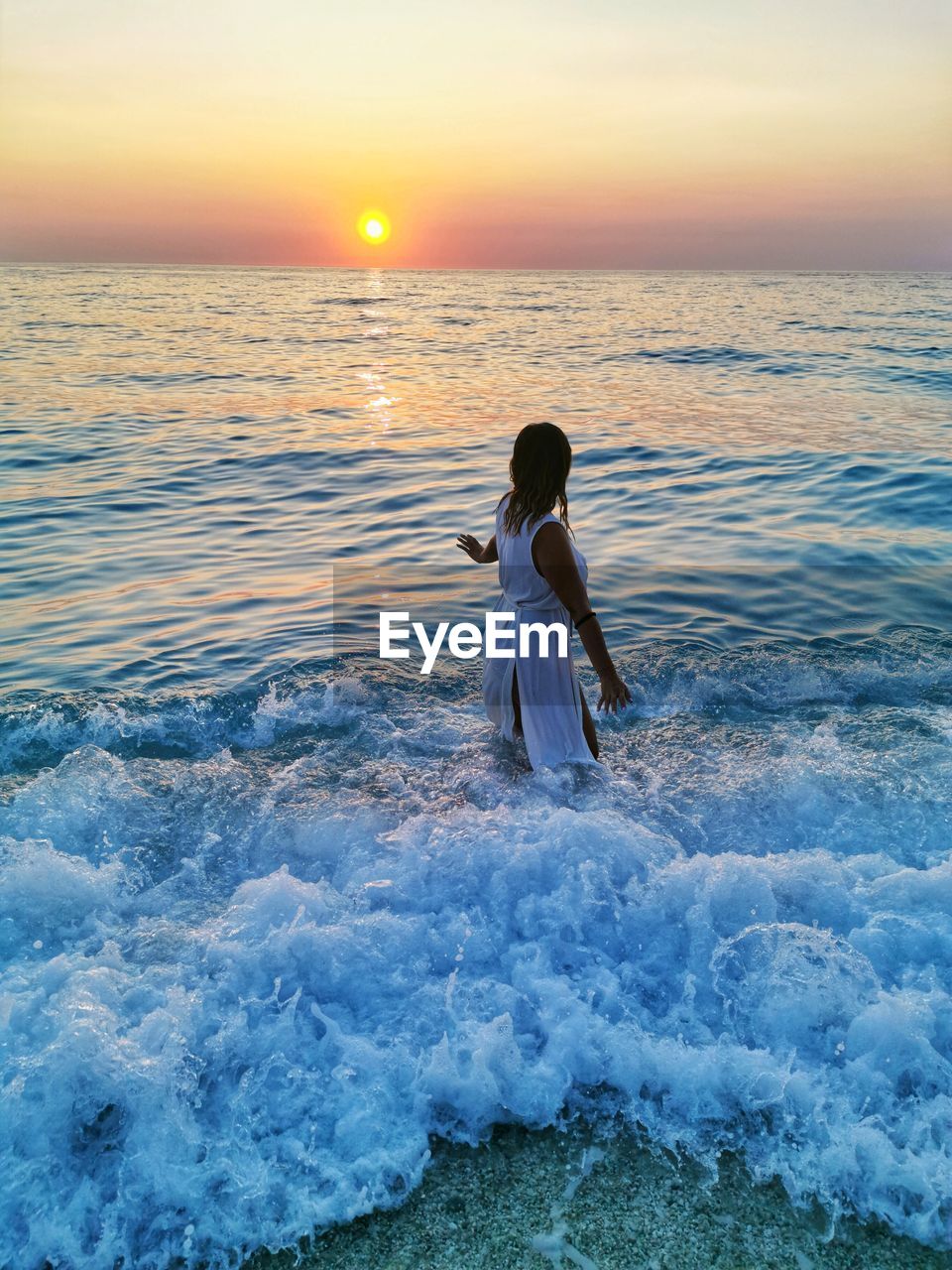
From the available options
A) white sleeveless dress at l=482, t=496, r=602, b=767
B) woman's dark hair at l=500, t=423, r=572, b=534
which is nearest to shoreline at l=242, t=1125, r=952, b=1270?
white sleeveless dress at l=482, t=496, r=602, b=767

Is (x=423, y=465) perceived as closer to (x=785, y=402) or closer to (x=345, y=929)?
(x=785, y=402)

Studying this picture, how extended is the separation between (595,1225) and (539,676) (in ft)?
9.38

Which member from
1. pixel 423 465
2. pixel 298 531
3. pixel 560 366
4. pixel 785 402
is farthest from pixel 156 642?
pixel 560 366

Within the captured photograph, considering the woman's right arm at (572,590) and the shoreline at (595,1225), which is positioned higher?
the woman's right arm at (572,590)

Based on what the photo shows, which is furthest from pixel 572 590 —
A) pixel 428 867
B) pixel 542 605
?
pixel 428 867

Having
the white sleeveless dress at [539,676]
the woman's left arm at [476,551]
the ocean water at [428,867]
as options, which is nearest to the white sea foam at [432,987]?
the ocean water at [428,867]

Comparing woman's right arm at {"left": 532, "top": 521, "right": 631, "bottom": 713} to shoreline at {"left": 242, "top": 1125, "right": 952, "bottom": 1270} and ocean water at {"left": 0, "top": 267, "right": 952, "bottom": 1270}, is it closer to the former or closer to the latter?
ocean water at {"left": 0, "top": 267, "right": 952, "bottom": 1270}

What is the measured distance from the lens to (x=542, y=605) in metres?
5.02

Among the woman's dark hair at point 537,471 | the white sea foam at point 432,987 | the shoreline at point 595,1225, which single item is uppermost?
the woman's dark hair at point 537,471

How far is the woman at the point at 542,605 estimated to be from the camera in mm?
4605

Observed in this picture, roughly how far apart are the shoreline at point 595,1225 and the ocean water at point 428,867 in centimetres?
9

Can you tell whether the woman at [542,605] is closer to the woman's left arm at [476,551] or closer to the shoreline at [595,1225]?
the woman's left arm at [476,551]

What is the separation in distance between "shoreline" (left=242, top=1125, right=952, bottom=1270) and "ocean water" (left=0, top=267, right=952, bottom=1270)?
86mm

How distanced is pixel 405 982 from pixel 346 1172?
766 mm
